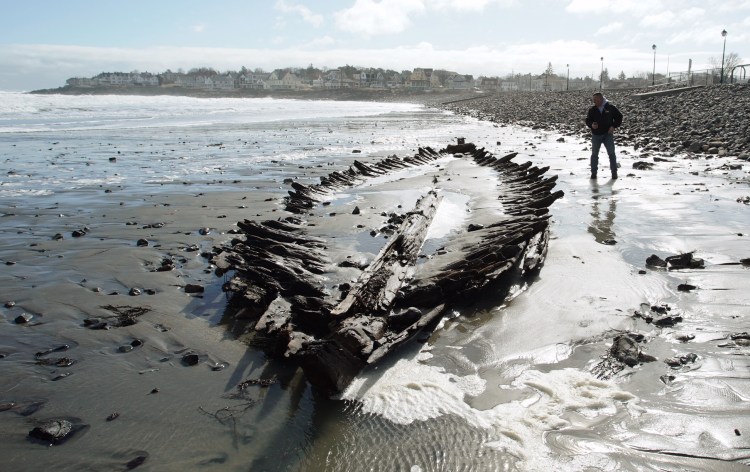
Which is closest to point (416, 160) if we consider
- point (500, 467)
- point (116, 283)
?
point (116, 283)

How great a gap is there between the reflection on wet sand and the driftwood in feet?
2.79

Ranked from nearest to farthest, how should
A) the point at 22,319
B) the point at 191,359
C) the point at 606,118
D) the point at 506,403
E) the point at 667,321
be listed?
the point at 506,403
the point at 191,359
the point at 667,321
the point at 22,319
the point at 606,118

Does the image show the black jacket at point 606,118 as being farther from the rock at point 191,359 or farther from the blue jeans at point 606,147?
the rock at point 191,359

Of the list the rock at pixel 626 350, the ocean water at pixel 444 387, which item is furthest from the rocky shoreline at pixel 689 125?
the rock at pixel 626 350

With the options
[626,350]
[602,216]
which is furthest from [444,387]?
[602,216]

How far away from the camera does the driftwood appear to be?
3.90 m

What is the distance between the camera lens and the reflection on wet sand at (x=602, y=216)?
7656 mm

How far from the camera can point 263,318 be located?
14.7 feet

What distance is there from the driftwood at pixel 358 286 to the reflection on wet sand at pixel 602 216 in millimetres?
850

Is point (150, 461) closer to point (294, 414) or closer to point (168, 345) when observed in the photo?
point (294, 414)

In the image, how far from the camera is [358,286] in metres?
4.78

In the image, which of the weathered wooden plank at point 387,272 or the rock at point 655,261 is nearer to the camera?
the weathered wooden plank at point 387,272

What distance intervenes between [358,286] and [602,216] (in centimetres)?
567

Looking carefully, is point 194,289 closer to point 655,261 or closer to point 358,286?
point 358,286
